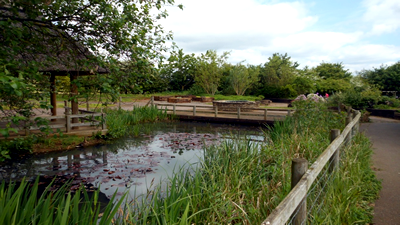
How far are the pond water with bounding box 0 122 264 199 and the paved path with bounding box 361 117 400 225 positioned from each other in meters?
2.63

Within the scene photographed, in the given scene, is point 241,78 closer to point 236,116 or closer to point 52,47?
point 236,116

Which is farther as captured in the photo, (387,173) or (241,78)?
(241,78)

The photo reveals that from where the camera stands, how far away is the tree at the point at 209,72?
36750 millimetres

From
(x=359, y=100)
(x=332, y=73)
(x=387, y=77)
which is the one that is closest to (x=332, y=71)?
(x=332, y=73)

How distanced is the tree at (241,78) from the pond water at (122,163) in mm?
23548

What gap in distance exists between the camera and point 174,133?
13.4 metres

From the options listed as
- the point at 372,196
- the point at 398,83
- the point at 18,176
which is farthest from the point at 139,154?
the point at 398,83

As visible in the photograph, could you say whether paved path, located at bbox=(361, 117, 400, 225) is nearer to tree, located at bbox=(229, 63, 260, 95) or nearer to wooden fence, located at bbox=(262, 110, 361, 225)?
wooden fence, located at bbox=(262, 110, 361, 225)

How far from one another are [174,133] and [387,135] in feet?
25.9

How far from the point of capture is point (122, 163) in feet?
27.0

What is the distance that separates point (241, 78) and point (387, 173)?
98.3 feet

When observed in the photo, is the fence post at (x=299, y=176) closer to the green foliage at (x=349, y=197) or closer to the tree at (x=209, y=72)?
the green foliage at (x=349, y=197)

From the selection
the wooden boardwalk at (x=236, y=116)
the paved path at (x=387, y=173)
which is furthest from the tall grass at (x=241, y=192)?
the wooden boardwalk at (x=236, y=116)

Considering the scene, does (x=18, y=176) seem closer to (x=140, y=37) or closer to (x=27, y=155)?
(x=27, y=155)
